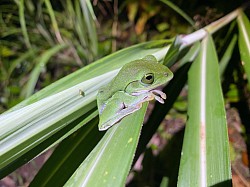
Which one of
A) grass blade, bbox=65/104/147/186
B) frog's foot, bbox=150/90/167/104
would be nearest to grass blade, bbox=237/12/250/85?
frog's foot, bbox=150/90/167/104

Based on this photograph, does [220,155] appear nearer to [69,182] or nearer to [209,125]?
[209,125]

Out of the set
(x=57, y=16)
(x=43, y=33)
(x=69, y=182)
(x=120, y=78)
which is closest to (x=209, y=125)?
(x=120, y=78)

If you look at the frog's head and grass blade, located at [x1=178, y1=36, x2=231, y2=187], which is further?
the frog's head

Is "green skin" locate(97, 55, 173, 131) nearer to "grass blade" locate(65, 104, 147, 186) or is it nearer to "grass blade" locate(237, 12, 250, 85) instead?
"grass blade" locate(65, 104, 147, 186)

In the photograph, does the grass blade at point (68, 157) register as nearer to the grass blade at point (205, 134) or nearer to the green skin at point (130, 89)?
the green skin at point (130, 89)

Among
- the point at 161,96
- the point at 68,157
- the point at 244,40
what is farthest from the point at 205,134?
the point at 244,40

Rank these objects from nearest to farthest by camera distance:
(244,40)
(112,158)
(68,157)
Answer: (112,158)
(68,157)
(244,40)

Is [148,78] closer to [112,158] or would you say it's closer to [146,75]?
[146,75]
